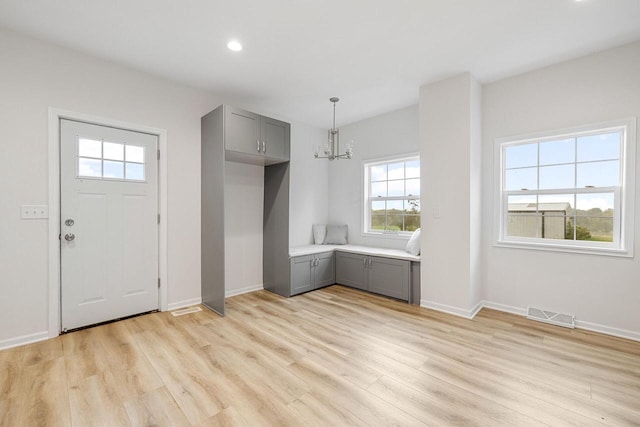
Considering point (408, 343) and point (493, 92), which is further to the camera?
point (493, 92)

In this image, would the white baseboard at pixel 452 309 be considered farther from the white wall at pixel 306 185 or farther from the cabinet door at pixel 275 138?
the cabinet door at pixel 275 138

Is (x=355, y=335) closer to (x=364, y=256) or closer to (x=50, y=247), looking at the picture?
(x=364, y=256)

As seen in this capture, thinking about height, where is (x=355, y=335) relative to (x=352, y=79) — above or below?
below

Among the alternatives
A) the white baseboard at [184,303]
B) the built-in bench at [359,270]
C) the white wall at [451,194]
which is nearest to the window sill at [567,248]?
the white wall at [451,194]

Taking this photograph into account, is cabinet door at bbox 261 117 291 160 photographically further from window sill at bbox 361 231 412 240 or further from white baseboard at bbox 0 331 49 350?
white baseboard at bbox 0 331 49 350

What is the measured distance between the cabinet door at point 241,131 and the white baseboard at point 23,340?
98.2 inches

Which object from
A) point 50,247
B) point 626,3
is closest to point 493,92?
point 626,3

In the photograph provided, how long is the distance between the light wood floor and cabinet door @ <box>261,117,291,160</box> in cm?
208

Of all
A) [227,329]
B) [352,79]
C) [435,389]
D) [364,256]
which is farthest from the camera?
[364,256]

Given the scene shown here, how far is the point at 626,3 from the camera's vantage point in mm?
2193

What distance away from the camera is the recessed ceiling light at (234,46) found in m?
2.69

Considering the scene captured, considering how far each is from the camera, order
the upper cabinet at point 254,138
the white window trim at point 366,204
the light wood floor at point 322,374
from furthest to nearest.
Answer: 1. the white window trim at point 366,204
2. the upper cabinet at point 254,138
3. the light wood floor at point 322,374

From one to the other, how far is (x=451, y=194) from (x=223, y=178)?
2648 millimetres

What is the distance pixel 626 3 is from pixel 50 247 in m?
5.22
